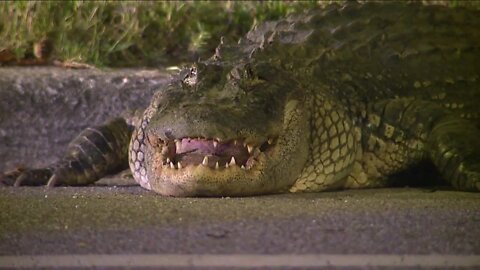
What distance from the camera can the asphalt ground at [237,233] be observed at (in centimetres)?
366

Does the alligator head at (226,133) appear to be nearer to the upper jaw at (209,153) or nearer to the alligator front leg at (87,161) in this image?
the upper jaw at (209,153)

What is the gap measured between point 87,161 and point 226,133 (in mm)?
1813

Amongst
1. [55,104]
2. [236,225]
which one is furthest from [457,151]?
[55,104]

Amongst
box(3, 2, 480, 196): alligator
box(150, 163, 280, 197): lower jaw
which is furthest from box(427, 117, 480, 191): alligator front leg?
box(150, 163, 280, 197): lower jaw

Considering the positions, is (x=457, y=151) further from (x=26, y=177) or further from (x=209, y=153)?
(x=26, y=177)

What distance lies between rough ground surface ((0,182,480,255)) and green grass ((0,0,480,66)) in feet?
10.00

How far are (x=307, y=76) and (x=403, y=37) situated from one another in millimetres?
952

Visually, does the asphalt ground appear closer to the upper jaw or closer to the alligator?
the upper jaw

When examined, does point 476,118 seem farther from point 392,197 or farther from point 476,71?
point 392,197

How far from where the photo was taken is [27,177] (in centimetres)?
666

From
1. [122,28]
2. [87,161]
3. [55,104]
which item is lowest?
[87,161]

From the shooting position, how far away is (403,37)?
720cm

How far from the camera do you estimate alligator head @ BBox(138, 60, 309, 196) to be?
544 cm

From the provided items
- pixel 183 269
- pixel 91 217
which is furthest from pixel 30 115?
pixel 183 269
